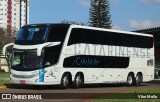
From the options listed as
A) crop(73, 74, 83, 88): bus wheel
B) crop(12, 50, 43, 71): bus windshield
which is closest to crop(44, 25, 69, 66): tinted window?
crop(12, 50, 43, 71): bus windshield

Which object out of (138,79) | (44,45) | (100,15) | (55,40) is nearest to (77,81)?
(55,40)

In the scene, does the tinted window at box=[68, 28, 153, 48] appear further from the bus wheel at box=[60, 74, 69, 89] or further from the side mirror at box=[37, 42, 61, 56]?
the bus wheel at box=[60, 74, 69, 89]

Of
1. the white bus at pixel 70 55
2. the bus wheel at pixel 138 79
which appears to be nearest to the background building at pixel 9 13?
the bus wheel at pixel 138 79

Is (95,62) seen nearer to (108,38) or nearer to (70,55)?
(108,38)

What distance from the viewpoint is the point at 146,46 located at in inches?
1405

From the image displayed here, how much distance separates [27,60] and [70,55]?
277 cm

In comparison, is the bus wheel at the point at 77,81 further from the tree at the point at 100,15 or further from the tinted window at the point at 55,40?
the tree at the point at 100,15

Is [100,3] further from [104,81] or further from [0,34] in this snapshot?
[104,81]

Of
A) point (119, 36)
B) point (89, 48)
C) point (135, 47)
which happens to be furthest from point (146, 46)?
point (89, 48)

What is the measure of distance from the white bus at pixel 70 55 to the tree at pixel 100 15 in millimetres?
63970

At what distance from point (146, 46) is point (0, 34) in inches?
2669

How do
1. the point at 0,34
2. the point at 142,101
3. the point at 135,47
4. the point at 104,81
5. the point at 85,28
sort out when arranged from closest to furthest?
1. the point at 142,101
2. the point at 85,28
3. the point at 104,81
4. the point at 135,47
5. the point at 0,34

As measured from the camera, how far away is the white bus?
2680 centimetres

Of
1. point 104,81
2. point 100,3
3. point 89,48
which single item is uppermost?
point 100,3
